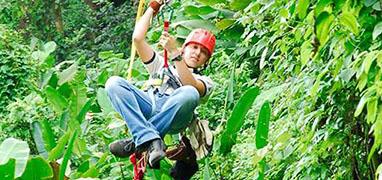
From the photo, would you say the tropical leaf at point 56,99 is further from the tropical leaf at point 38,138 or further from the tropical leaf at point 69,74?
the tropical leaf at point 69,74

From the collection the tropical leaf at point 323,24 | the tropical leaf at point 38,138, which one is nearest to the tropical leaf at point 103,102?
the tropical leaf at point 38,138

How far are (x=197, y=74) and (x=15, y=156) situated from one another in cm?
117

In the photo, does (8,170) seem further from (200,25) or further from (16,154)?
(200,25)

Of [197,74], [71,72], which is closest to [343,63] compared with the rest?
[197,74]

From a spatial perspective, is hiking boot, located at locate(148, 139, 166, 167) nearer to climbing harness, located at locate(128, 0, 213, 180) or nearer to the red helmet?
climbing harness, located at locate(128, 0, 213, 180)

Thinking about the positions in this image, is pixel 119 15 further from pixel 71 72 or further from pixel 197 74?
pixel 197 74

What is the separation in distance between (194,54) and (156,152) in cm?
56

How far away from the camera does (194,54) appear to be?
362 centimetres

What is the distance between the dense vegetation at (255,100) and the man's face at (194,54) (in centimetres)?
29

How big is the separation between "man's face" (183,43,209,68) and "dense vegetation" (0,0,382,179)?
0.29 meters

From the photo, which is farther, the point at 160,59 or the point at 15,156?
the point at 15,156

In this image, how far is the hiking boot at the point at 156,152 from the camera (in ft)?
10.8

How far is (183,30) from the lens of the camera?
6492 millimetres

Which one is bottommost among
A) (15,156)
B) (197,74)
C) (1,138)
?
(1,138)
